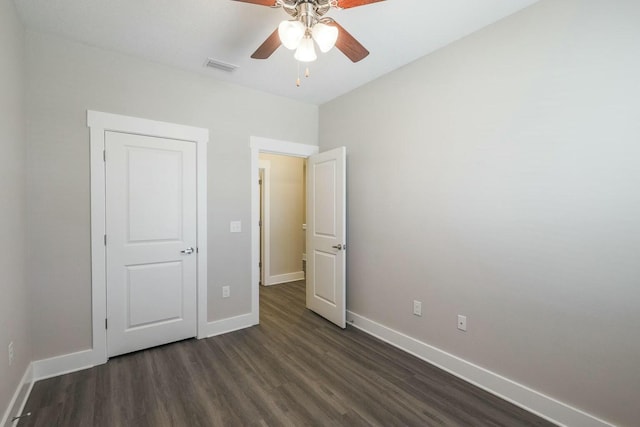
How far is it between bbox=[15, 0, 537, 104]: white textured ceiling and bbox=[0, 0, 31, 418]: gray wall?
360 millimetres

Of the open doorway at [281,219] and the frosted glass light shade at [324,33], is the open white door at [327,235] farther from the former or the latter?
the frosted glass light shade at [324,33]

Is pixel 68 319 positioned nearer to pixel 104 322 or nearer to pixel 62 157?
pixel 104 322

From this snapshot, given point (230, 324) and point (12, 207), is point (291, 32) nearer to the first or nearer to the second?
point (12, 207)

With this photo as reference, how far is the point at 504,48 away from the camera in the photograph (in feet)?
6.72

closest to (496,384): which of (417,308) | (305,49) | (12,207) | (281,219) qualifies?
(417,308)

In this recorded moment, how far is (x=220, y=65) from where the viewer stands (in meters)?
2.75

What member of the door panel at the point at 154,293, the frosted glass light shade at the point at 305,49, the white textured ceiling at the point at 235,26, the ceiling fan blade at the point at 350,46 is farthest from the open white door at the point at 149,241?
the ceiling fan blade at the point at 350,46

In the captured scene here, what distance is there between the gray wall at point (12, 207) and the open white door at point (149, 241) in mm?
533

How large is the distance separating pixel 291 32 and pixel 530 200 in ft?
6.11

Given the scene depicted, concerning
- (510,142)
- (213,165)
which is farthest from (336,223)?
(510,142)

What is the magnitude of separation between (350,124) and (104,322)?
10.3ft

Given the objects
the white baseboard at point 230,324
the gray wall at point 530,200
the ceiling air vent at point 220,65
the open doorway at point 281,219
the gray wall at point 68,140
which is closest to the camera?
the gray wall at point 530,200

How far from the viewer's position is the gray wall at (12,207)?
1.68 meters

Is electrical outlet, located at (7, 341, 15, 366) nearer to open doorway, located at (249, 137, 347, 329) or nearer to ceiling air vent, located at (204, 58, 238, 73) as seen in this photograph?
open doorway, located at (249, 137, 347, 329)
